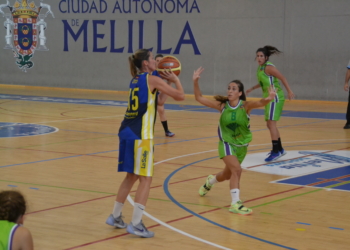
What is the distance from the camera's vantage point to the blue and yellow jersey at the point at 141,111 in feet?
17.3

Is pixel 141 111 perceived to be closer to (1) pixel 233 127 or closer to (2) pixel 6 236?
(1) pixel 233 127

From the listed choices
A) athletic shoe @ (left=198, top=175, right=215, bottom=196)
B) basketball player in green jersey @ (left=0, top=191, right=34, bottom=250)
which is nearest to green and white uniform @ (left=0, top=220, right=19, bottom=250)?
basketball player in green jersey @ (left=0, top=191, right=34, bottom=250)

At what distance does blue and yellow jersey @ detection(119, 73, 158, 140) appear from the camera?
17.3 feet

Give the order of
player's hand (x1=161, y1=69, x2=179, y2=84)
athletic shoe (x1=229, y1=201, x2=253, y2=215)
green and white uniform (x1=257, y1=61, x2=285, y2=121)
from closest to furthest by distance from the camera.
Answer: player's hand (x1=161, y1=69, x2=179, y2=84), athletic shoe (x1=229, y1=201, x2=253, y2=215), green and white uniform (x1=257, y1=61, x2=285, y2=121)

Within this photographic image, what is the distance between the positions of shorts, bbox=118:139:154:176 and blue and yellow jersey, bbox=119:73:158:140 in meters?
0.05

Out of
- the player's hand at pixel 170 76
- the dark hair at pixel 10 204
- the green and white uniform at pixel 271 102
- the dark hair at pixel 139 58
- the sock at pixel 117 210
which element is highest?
the dark hair at pixel 139 58

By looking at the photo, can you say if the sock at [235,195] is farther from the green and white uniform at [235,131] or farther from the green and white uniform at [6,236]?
the green and white uniform at [6,236]

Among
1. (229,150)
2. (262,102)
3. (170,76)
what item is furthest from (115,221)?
(262,102)

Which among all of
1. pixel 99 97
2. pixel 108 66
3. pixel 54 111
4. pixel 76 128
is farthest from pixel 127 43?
pixel 76 128

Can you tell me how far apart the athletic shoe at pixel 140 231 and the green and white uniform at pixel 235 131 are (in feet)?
5.00

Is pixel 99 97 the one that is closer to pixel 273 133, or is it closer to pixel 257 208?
pixel 273 133

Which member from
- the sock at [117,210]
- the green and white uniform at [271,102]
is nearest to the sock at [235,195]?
the sock at [117,210]

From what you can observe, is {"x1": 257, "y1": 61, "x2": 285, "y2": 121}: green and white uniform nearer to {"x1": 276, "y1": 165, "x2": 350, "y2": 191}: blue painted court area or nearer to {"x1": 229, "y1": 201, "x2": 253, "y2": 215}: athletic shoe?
{"x1": 276, "y1": 165, "x2": 350, "y2": 191}: blue painted court area

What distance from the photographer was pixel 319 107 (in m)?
18.0
